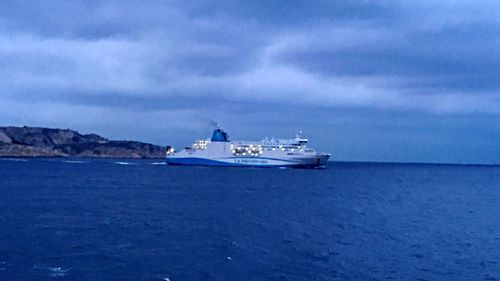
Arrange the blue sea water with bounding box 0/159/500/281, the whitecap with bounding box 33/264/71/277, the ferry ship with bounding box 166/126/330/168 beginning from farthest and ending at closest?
1. the ferry ship with bounding box 166/126/330/168
2. the blue sea water with bounding box 0/159/500/281
3. the whitecap with bounding box 33/264/71/277

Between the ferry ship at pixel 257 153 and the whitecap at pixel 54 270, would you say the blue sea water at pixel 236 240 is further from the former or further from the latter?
the ferry ship at pixel 257 153

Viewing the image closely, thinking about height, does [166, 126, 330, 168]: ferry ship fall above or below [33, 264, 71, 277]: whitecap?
above

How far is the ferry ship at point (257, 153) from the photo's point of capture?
147m

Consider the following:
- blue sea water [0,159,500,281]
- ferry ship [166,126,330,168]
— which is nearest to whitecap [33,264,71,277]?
blue sea water [0,159,500,281]

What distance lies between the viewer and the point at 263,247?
33938 mm

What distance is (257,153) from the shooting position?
149250mm

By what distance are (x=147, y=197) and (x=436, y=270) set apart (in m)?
42.6

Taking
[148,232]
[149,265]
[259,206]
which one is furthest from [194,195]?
[149,265]

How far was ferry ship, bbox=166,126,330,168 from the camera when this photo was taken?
147375 mm

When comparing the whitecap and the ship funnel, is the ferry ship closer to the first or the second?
the ship funnel

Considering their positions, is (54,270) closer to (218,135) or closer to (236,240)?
(236,240)

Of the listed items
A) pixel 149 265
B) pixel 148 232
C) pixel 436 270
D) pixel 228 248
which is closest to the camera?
pixel 149 265

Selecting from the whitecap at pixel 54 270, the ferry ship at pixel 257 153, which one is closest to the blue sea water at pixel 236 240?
the whitecap at pixel 54 270

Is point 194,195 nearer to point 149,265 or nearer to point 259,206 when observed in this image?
point 259,206
